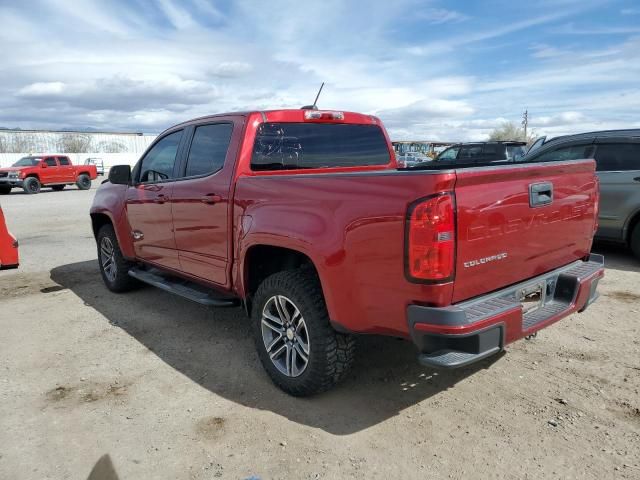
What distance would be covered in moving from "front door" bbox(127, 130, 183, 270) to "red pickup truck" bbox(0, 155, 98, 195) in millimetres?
19611

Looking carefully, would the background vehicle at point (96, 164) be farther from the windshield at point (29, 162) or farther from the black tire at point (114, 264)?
the black tire at point (114, 264)

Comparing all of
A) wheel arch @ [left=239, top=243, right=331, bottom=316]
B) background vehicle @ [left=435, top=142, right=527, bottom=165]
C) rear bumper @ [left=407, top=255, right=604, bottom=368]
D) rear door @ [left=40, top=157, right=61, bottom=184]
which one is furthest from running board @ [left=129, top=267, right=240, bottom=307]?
rear door @ [left=40, top=157, right=61, bottom=184]

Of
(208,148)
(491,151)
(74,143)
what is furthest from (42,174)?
(74,143)

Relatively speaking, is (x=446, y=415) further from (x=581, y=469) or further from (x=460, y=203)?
(x=460, y=203)

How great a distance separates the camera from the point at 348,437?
288 centimetres

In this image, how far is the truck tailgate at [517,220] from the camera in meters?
2.49

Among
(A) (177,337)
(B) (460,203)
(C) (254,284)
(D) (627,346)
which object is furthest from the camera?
(A) (177,337)

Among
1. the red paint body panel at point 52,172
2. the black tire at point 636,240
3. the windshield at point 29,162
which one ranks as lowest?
the black tire at point 636,240

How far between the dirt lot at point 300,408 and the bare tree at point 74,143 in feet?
230

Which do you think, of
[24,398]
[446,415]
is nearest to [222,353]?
[24,398]

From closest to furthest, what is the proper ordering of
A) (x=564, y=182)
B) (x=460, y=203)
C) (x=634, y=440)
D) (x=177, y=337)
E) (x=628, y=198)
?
(x=460, y=203), (x=634, y=440), (x=564, y=182), (x=177, y=337), (x=628, y=198)

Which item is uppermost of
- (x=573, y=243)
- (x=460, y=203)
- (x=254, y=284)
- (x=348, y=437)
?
(x=460, y=203)

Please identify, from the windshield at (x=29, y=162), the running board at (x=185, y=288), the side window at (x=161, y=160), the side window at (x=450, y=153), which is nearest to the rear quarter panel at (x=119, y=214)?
the running board at (x=185, y=288)

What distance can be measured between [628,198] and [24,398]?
23.5ft
